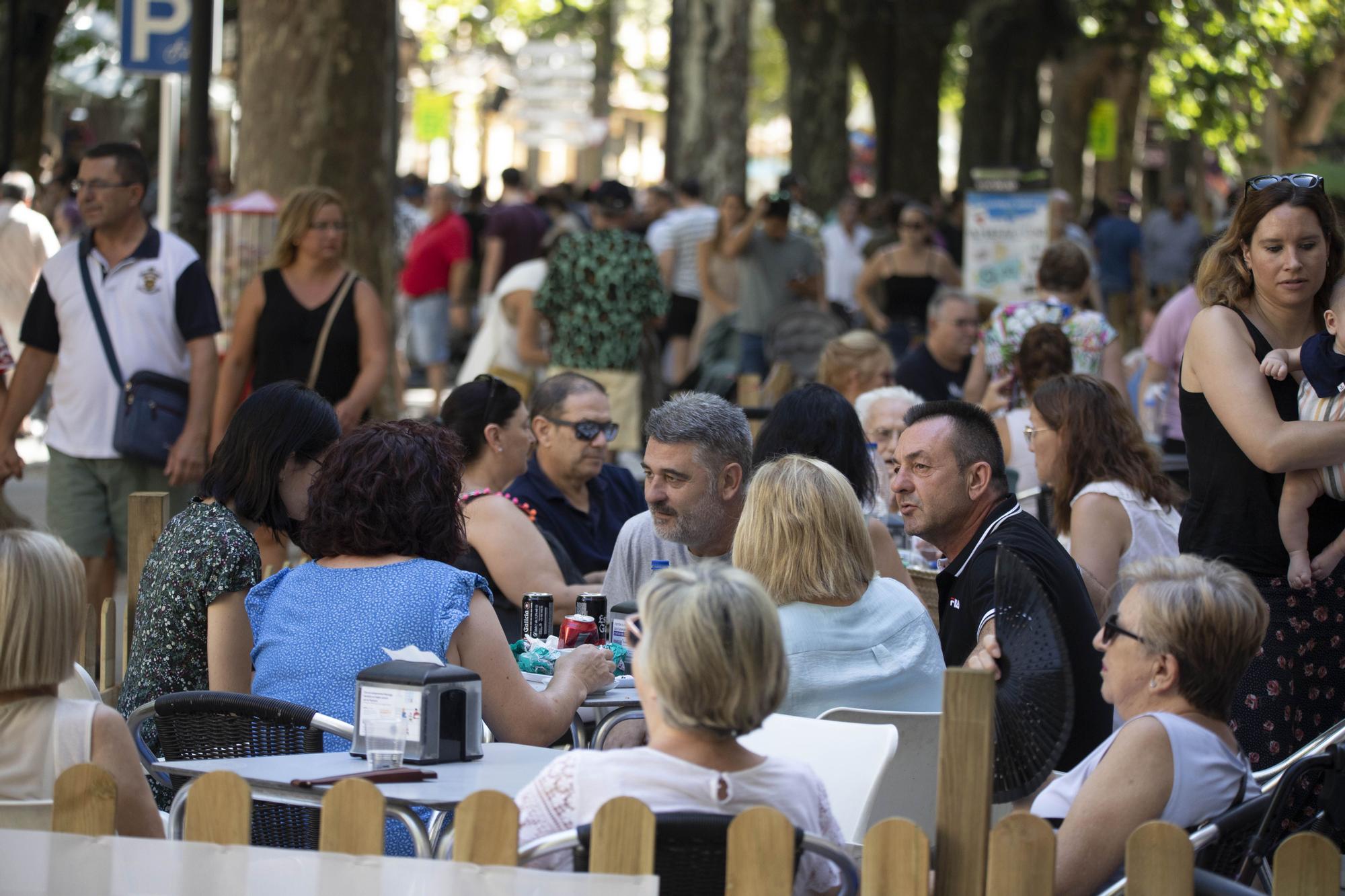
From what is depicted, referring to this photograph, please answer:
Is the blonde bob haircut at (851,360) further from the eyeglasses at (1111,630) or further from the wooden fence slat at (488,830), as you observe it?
the wooden fence slat at (488,830)

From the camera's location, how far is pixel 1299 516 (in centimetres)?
449

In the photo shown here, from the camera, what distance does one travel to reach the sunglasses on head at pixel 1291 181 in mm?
Answer: 4590

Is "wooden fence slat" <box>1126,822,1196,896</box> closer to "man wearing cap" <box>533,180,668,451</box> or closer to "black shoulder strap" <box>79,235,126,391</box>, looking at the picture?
"black shoulder strap" <box>79,235,126,391</box>

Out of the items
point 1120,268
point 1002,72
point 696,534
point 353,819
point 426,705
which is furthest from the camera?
point 1002,72

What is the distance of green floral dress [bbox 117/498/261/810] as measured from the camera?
4339mm

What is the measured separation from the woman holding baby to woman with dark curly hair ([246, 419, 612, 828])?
6.03 feet

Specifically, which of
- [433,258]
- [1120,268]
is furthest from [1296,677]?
[1120,268]

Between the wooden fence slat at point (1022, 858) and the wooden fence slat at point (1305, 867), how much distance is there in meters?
0.41

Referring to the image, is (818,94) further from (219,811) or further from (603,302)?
(219,811)

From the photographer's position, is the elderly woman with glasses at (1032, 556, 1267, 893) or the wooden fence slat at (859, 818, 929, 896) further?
the elderly woman with glasses at (1032, 556, 1267, 893)

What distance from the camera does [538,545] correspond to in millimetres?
5742

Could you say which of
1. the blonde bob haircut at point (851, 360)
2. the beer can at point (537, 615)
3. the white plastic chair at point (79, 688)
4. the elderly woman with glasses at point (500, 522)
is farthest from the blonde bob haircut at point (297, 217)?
the white plastic chair at point (79, 688)

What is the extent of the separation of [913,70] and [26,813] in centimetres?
2350

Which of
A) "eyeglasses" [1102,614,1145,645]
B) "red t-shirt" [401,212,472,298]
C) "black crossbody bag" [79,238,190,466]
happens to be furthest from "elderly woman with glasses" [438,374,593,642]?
"red t-shirt" [401,212,472,298]
